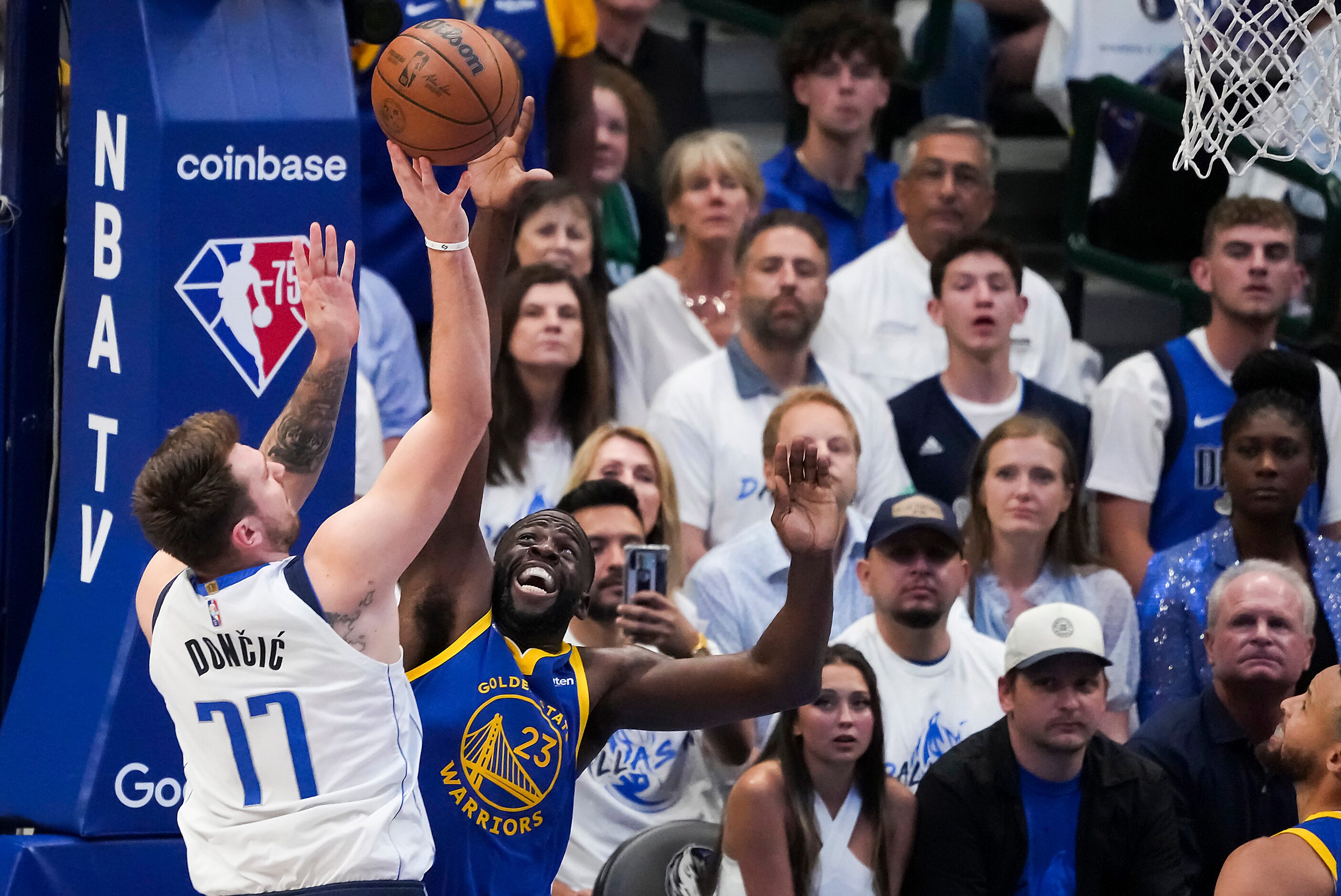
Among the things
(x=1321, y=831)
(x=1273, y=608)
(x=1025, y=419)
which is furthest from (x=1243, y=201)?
(x=1321, y=831)

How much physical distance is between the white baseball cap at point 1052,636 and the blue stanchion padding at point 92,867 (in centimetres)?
244

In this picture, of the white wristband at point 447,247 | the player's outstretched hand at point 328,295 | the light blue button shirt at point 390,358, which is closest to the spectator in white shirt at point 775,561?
the light blue button shirt at point 390,358

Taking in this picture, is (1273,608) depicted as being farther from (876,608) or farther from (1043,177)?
(1043,177)

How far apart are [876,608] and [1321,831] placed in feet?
6.17

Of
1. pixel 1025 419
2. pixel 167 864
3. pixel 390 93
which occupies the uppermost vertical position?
pixel 390 93

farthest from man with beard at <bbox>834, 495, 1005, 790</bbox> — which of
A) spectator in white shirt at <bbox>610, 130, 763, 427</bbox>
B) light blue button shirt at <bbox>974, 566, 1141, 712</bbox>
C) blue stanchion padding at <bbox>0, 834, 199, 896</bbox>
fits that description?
blue stanchion padding at <bbox>0, 834, 199, 896</bbox>

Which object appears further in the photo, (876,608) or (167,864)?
(876,608)

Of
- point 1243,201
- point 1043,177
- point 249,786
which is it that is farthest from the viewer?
point 1043,177

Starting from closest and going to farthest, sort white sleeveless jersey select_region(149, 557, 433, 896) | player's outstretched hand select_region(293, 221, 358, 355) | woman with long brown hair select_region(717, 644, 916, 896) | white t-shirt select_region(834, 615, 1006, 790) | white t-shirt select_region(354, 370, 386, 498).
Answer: white sleeveless jersey select_region(149, 557, 433, 896) → player's outstretched hand select_region(293, 221, 358, 355) → woman with long brown hair select_region(717, 644, 916, 896) → white t-shirt select_region(834, 615, 1006, 790) → white t-shirt select_region(354, 370, 386, 498)

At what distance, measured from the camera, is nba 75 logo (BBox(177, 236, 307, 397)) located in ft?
14.6

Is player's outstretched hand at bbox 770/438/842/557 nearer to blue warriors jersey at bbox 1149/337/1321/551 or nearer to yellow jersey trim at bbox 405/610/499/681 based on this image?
yellow jersey trim at bbox 405/610/499/681

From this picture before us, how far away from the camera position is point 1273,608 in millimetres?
5762

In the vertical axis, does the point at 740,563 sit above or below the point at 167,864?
above

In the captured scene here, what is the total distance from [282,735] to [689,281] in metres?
4.04
